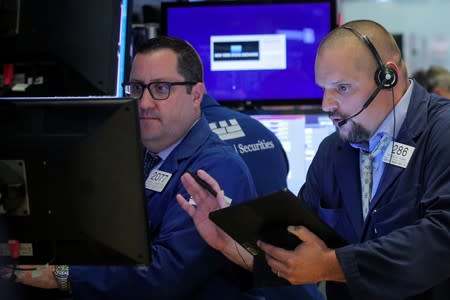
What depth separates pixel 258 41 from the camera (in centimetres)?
392

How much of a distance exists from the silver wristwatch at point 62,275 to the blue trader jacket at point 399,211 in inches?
29.7

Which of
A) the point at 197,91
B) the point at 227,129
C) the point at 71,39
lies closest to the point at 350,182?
the point at 197,91

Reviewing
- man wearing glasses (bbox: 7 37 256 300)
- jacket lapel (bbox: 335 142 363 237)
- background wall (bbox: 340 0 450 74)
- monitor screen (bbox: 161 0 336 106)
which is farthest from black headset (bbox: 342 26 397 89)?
background wall (bbox: 340 0 450 74)

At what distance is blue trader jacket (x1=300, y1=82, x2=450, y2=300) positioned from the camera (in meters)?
1.92

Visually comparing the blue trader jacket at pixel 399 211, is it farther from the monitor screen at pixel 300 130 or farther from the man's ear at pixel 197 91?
the monitor screen at pixel 300 130

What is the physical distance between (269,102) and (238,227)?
2067mm

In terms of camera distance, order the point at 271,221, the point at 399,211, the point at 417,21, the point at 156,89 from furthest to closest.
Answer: the point at 417,21
the point at 156,89
the point at 399,211
the point at 271,221

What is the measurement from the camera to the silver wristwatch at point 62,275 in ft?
6.97

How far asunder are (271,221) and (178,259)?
35cm

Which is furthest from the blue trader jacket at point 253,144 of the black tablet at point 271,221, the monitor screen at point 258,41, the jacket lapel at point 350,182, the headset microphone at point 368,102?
the black tablet at point 271,221

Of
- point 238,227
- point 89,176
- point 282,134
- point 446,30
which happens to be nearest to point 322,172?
point 238,227

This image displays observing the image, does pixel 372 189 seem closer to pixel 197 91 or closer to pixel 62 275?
pixel 197 91

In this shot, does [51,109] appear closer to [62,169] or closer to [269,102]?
[62,169]

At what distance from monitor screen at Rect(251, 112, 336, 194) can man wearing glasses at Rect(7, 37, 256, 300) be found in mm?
1361
